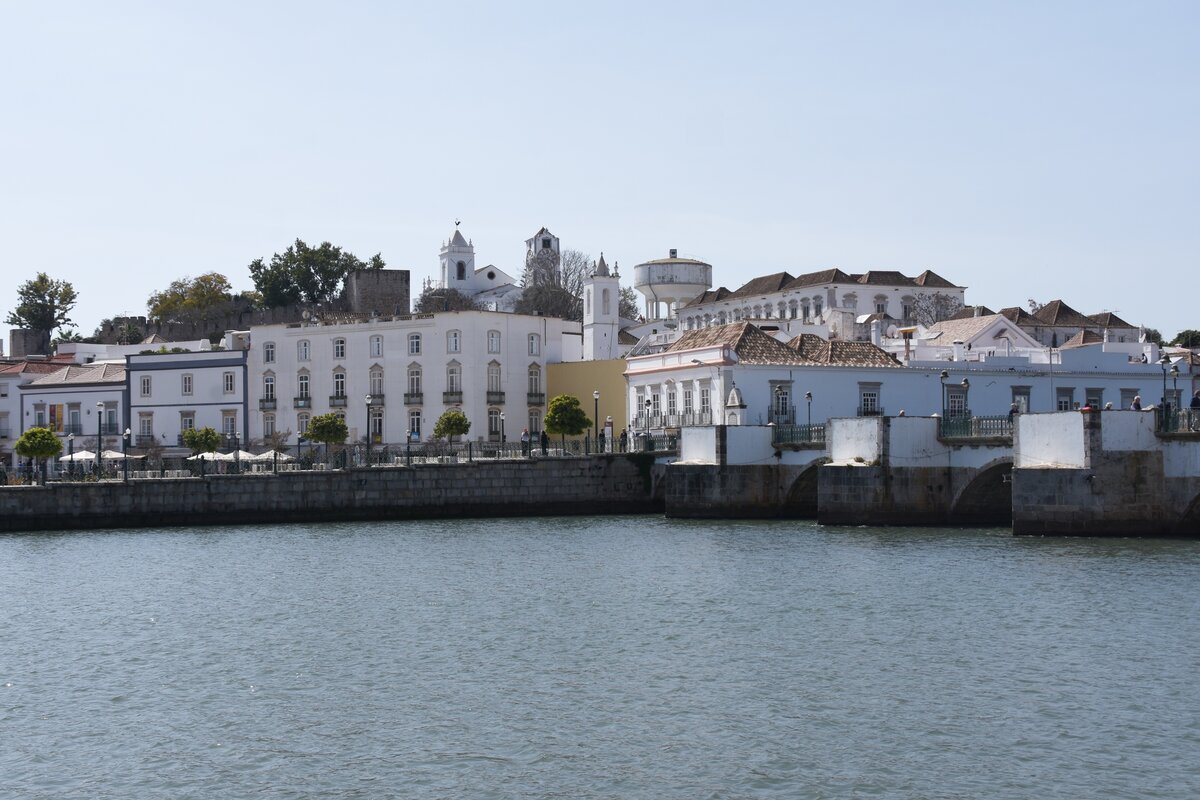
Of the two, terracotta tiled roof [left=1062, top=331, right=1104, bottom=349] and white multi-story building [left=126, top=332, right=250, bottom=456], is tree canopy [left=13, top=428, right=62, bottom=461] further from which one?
terracotta tiled roof [left=1062, top=331, right=1104, bottom=349]

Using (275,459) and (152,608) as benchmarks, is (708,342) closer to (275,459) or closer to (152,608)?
(275,459)

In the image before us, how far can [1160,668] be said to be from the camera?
23.8 m

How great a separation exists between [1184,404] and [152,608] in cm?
4715

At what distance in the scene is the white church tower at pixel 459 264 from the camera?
126312mm

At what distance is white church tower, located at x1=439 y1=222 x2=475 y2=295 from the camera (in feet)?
414

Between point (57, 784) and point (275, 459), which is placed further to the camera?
point (275, 459)

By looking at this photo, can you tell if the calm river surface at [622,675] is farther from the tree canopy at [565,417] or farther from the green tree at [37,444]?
the tree canopy at [565,417]

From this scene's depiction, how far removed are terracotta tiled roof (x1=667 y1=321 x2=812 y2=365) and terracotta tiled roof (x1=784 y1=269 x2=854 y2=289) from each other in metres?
40.9

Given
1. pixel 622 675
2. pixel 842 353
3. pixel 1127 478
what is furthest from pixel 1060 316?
pixel 622 675

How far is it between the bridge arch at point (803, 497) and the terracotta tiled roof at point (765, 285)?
55.3m

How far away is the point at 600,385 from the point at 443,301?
4325cm

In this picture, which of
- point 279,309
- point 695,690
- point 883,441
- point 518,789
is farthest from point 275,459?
point 279,309

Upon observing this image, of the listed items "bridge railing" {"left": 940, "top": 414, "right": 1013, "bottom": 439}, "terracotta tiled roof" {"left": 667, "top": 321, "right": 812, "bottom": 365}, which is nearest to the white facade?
"terracotta tiled roof" {"left": 667, "top": 321, "right": 812, "bottom": 365}

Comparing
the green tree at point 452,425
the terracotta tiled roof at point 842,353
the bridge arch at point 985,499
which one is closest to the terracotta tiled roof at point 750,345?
the terracotta tiled roof at point 842,353
